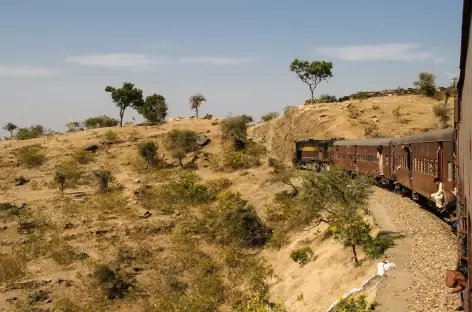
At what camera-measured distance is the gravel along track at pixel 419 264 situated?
12.1m

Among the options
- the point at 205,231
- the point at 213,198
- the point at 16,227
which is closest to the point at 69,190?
the point at 16,227

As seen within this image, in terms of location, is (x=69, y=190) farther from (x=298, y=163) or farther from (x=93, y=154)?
(x=298, y=163)

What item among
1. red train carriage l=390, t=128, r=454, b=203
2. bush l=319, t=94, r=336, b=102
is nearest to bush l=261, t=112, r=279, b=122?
bush l=319, t=94, r=336, b=102

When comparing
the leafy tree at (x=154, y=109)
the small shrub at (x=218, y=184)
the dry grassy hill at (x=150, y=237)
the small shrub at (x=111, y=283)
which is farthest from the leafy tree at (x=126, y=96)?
the small shrub at (x=111, y=283)

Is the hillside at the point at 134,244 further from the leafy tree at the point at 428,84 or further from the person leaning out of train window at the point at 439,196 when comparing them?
the leafy tree at the point at 428,84

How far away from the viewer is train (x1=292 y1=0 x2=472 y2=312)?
7.66 meters

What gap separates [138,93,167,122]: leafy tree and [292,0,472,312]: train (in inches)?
1458

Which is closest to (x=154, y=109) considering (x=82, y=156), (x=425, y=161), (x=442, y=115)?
(x=82, y=156)

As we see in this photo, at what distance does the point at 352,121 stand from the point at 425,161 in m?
38.4

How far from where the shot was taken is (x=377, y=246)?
17.5m

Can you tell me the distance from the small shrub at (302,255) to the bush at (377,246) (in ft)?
18.0

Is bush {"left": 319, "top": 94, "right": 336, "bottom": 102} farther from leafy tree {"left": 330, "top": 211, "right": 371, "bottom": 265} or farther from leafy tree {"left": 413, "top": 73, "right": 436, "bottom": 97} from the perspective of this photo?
leafy tree {"left": 330, "top": 211, "right": 371, "bottom": 265}

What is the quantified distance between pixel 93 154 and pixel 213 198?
79.0ft

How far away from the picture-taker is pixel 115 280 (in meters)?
24.4
